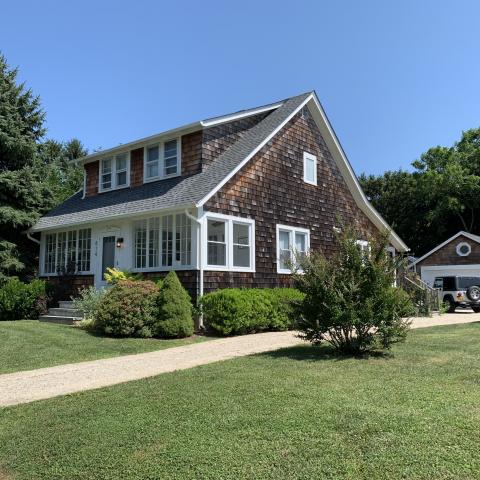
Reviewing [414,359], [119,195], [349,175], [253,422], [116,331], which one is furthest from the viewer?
[349,175]

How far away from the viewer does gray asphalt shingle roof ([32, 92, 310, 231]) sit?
50.4 feet

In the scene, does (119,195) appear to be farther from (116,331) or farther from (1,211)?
(116,331)

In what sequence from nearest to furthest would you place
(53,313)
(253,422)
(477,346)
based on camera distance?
1. (253,422)
2. (477,346)
3. (53,313)

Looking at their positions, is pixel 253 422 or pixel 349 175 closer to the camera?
pixel 253 422

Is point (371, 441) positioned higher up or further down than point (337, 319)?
further down

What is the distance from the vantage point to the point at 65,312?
1625 cm

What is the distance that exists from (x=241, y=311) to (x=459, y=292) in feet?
52.2

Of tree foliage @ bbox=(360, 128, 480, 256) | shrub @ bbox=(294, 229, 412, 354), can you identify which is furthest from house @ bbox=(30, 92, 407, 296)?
tree foliage @ bbox=(360, 128, 480, 256)

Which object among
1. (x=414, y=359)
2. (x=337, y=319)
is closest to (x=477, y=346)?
(x=414, y=359)

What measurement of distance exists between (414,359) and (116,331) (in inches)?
281

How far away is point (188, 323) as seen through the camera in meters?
13.0

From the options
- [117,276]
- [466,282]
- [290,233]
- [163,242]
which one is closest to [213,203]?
[163,242]

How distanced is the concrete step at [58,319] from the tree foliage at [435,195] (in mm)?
34474

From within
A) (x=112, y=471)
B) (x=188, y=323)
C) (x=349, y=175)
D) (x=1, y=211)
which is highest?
(x=349, y=175)
